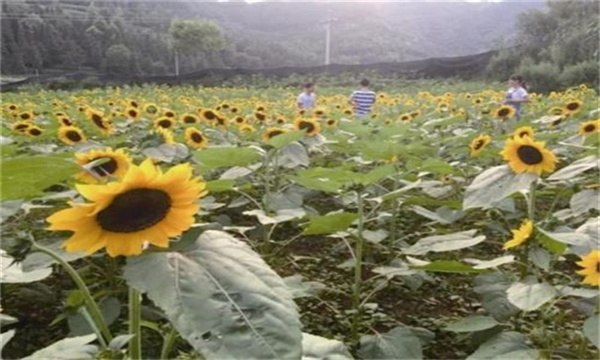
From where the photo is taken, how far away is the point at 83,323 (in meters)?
1.34

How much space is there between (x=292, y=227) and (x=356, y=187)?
0.81m

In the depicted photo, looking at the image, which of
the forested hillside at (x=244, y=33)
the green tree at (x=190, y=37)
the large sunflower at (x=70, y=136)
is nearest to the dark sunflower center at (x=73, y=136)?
the large sunflower at (x=70, y=136)

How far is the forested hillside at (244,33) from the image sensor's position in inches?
1422

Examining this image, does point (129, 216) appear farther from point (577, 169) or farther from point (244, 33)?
point (244, 33)

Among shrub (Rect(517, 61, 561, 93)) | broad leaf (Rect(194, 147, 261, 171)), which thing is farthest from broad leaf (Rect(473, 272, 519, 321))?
shrub (Rect(517, 61, 561, 93))

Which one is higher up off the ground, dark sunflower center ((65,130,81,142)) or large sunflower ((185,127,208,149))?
dark sunflower center ((65,130,81,142))

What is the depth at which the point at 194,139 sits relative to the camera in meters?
3.10

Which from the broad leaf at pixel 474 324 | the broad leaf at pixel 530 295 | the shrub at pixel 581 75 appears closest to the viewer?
the broad leaf at pixel 530 295

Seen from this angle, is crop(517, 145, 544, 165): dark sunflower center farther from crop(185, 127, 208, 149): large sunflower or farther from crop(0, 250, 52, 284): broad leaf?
crop(185, 127, 208, 149): large sunflower

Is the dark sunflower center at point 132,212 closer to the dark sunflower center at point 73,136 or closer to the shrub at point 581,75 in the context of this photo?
the dark sunflower center at point 73,136

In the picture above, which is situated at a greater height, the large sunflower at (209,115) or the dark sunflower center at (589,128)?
the dark sunflower center at (589,128)

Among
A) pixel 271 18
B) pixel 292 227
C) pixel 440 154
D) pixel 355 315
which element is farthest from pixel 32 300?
pixel 271 18

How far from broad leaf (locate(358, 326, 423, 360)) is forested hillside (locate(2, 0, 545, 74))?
3456 cm

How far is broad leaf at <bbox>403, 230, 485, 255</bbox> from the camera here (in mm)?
1391
